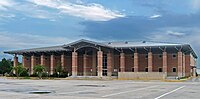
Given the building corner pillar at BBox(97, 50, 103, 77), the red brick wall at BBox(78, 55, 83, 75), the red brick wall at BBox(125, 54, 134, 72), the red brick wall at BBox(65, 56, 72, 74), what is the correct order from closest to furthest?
1. the building corner pillar at BBox(97, 50, 103, 77)
2. the red brick wall at BBox(125, 54, 134, 72)
3. the red brick wall at BBox(78, 55, 83, 75)
4. the red brick wall at BBox(65, 56, 72, 74)

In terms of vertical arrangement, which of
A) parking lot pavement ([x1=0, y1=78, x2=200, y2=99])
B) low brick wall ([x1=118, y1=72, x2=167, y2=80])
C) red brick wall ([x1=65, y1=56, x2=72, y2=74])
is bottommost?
low brick wall ([x1=118, y1=72, x2=167, y2=80])

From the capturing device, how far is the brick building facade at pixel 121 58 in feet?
261

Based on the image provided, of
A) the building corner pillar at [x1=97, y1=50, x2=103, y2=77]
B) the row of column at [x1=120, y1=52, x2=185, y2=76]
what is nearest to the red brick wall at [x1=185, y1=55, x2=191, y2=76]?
the row of column at [x1=120, y1=52, x2=185, y2=76]

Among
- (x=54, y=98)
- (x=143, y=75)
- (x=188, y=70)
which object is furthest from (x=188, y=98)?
(x=188, y=70)

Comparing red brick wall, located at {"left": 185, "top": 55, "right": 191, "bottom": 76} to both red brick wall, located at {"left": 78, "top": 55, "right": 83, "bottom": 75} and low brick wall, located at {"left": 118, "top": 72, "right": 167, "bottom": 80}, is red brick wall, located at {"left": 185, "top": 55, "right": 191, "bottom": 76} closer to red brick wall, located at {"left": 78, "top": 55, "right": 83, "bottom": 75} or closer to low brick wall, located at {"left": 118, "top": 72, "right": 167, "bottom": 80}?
low brick wall, located at {"left": 118, "top": 72, "right": 167, "bottom": 80}

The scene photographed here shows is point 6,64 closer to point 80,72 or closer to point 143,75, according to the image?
point 80,72

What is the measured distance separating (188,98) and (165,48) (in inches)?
2361

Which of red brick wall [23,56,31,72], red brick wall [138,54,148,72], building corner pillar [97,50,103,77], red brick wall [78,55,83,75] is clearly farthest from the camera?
red brick wall [23,56,31,72]

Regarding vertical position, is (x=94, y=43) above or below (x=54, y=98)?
above

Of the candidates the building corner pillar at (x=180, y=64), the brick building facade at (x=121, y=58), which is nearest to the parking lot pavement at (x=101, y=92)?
the building corner pillar at (x=180, y=64)

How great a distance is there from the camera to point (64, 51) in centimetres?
9150

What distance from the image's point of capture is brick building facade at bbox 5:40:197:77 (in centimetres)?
7944

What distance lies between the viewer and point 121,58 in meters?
83.5

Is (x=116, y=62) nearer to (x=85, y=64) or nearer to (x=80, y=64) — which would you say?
(x=85, y=64)
